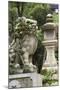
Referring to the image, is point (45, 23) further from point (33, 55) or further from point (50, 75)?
point (50, 75)

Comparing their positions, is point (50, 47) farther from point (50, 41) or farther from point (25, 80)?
point (25, 80)

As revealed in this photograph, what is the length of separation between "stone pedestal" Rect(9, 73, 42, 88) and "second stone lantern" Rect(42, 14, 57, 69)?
0.30 feet

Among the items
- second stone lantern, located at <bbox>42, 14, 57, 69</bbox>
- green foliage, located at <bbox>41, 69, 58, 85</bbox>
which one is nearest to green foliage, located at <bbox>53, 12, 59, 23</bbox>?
second stone lantern, located at <bbox>42, 14, 57, 69</bbox>

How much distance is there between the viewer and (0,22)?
1155mm

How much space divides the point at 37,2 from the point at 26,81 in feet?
1.69

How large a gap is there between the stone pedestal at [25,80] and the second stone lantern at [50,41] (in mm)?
93

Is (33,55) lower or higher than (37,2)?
lower

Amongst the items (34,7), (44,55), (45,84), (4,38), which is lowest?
(45,84)

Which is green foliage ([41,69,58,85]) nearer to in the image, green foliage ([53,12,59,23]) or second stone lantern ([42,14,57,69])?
second stone lantern ([42,14,57,69])

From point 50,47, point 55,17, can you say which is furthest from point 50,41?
point 55,17

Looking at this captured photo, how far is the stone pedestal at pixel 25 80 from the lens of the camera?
1166 mm

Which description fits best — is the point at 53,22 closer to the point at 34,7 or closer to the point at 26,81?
the point at 34,7

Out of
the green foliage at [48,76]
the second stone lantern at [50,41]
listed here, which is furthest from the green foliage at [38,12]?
the green foliage at [48,76]

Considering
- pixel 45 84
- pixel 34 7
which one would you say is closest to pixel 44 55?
pixel 45 84
